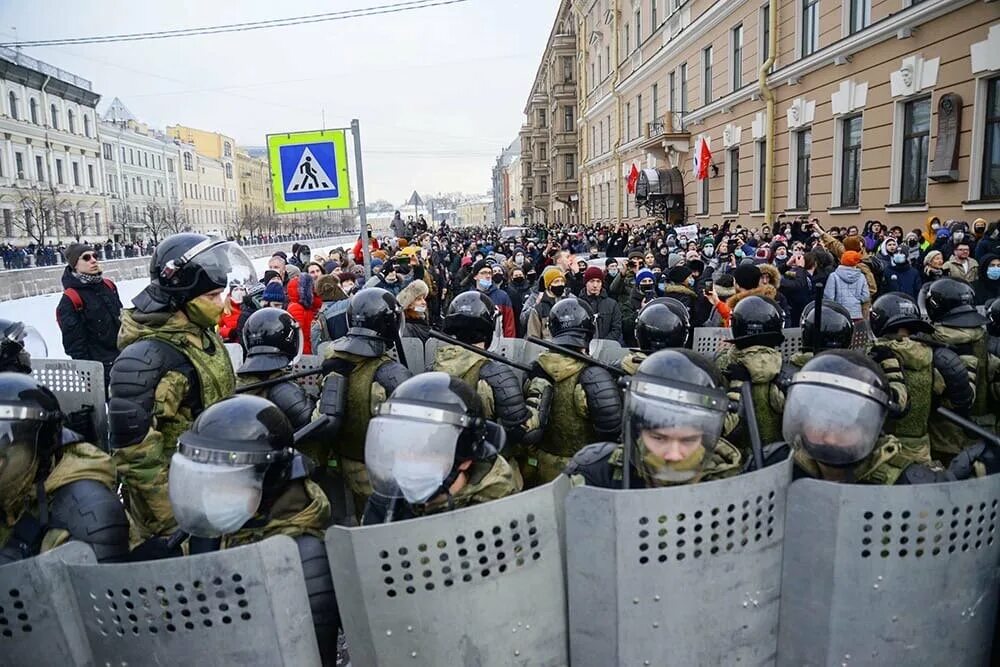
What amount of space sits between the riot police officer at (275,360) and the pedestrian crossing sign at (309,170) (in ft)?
9.44

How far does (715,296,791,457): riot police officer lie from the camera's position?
128 inches

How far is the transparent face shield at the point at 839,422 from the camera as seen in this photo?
190 centimetres

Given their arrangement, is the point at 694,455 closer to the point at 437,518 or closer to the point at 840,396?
the point at 840,396

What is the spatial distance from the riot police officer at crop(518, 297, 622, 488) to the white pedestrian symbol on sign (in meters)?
3.54

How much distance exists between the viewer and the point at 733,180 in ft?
61.1

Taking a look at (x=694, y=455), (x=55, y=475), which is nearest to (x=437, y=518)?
(x=694, y=455)

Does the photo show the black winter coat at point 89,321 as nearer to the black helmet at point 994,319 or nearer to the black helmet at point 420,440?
the black helmet at point 420,440

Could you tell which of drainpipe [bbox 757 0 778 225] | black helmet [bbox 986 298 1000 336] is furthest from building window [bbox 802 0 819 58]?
black helmet [bbox 986 298 1000 336]

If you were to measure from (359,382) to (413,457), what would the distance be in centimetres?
157

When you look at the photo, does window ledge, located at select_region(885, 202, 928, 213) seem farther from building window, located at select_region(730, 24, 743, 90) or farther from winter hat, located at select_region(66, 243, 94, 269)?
winter hat, located at select_region(66, 243, 94, 269)

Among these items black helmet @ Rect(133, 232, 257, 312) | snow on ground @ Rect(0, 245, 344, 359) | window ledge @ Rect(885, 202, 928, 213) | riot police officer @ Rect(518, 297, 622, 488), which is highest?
window ledge @ Rect(885, 202, 928, 213)

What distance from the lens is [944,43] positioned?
33.5ft

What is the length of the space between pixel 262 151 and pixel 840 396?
132798mm

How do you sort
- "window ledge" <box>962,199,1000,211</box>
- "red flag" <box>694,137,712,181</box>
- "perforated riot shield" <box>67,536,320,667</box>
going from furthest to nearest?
"red flag" <box>694,137,712,181</box>
"window ledge" <box>962,199,1000,211</box>
"perforated riot shield" <box>67,536,320,667</box>
